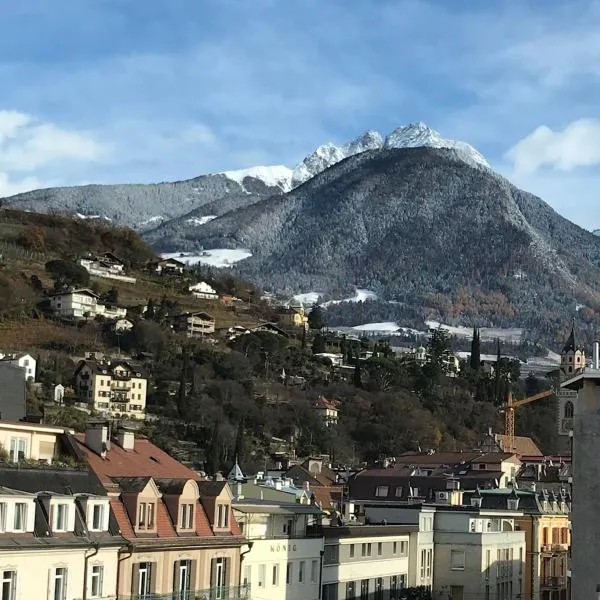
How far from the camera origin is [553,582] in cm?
8569

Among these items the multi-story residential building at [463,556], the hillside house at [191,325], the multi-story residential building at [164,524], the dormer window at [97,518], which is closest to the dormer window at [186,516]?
the multi-story residential building at [164,524]

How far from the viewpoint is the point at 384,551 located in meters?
66.1

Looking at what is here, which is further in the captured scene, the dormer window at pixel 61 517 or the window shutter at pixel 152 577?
the window shutter at pixel 152 577

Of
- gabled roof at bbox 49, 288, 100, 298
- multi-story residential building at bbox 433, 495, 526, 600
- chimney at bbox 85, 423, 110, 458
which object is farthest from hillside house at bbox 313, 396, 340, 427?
chimney at bbox 85, 423, 110, 458

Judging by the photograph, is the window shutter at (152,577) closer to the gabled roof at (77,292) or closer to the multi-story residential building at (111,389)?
the multi-story residential building at (111,389)

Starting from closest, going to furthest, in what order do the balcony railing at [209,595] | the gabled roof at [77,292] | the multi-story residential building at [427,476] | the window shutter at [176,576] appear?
the balcony railing at [209,595], the window shutter at [176,576], the multi-story residential building at [427,476], the gabled roof at [77,292]

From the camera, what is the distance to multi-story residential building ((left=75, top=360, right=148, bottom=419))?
5945 inches

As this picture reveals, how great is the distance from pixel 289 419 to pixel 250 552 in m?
109

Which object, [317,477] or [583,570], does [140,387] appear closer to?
[317,477]

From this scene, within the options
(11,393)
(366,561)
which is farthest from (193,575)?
(366,561)

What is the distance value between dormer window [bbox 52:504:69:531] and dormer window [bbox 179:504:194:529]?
704 centimetres

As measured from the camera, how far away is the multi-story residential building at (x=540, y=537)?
273ft

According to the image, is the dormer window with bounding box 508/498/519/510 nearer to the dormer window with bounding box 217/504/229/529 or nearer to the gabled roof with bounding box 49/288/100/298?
the dormer window with bounding box 217/504/229/529

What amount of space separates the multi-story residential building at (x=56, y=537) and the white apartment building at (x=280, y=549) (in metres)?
10.4
